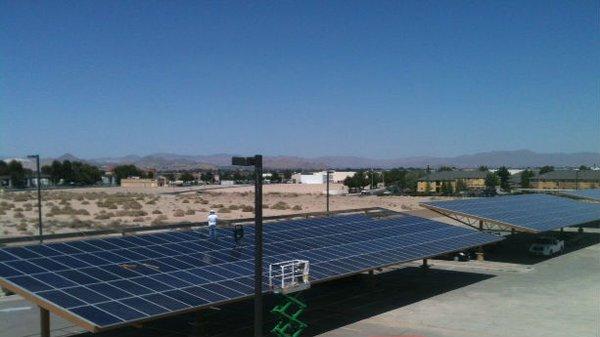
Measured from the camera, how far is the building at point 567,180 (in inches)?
6220

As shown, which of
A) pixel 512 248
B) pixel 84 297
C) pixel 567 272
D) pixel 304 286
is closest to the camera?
pixel 84 297

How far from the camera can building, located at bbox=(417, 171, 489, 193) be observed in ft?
564

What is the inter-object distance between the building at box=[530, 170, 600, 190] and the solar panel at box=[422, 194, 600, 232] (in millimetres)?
104073

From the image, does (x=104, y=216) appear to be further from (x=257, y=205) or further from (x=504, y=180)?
(x=504, y=180)

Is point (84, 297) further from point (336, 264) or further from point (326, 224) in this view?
point (326, 224)

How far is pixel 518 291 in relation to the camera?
3381cm

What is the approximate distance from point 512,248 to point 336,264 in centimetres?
3308

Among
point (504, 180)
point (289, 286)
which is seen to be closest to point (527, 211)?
point (289, 286)

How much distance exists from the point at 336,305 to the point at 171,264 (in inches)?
428

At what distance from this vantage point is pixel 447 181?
171000 millimetres

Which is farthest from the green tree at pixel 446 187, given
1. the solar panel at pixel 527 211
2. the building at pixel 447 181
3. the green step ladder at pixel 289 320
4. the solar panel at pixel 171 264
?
the green step ladder at pixel 289 320

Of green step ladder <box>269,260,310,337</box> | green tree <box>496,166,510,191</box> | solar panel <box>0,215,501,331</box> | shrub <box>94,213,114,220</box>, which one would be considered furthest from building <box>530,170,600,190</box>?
green step ladder <box>269,260,310,337</box>

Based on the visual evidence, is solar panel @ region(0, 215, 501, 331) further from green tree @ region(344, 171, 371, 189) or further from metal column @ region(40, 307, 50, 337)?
green tree @ region(344, 171, 371, 189)

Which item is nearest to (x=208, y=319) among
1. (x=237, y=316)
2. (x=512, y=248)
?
(x=237, y=316)
